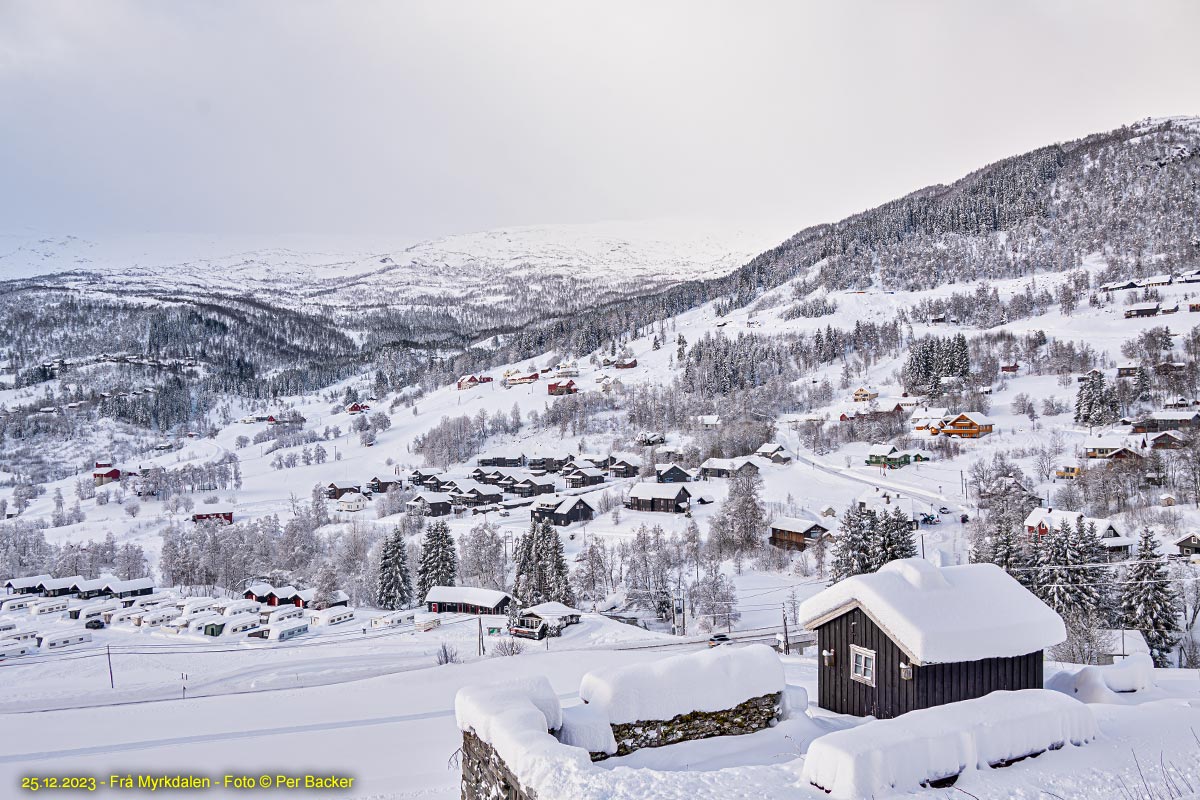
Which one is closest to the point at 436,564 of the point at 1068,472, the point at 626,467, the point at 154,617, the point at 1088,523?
the point at 154,617

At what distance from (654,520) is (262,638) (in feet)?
95.4

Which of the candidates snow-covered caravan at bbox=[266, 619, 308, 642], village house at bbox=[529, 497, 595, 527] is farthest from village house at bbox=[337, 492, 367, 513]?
snow-covered caravan at bbox=[266, 619, 308, 642]

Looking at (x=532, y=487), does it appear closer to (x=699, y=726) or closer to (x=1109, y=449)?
(x=1109, y=449)

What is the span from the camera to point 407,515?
64812 mm

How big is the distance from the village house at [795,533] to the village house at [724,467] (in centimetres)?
1536

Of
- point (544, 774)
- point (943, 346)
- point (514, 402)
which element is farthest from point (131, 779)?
point (514, 402)

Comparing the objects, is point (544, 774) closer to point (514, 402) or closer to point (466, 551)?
point (466, 551)

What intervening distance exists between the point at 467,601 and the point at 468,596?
0.55 m

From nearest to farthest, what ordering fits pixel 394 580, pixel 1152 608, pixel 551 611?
1. pixel 1152 608
2. pixel 551 611
3. pixel 394 580

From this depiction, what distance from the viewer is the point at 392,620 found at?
36812 millimetres

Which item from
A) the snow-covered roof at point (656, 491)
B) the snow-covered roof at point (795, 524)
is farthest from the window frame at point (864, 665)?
the snow-covered roof at point (656, 491)

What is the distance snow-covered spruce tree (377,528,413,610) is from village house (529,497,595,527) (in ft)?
50.3

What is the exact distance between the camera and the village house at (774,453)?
2581 inches

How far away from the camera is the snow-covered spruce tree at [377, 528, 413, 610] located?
1716 inches
